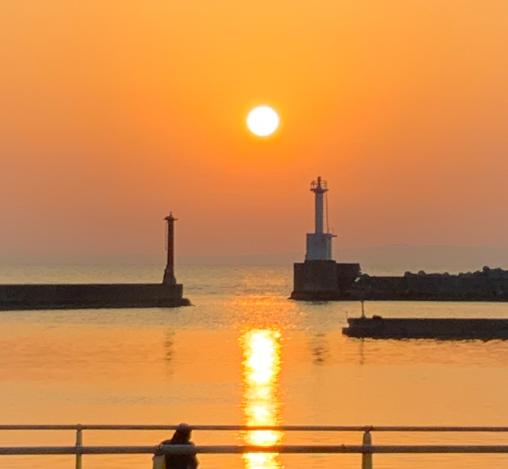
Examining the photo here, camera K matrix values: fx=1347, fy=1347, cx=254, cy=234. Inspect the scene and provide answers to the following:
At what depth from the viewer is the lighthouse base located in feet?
391

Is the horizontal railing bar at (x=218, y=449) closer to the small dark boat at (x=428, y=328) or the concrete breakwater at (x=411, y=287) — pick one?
the small dark boat at (x=428, y=328)

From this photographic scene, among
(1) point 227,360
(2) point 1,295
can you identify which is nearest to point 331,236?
(2) point 1,295

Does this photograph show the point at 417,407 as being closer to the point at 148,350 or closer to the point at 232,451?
the point at 148,350

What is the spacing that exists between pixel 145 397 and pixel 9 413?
7.81 meters

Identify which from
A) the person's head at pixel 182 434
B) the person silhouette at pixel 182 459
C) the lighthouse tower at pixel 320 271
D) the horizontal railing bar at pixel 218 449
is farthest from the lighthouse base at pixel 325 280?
the horizontal railing bar at pixel 218 449

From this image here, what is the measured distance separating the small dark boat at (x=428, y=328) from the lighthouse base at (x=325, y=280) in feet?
132

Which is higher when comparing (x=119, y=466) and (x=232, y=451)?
(x=232, y=451)

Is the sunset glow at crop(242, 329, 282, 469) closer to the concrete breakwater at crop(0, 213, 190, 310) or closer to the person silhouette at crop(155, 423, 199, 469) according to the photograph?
the person silhouette at crop(155, 423, 199, 469)

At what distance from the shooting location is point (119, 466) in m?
24.1

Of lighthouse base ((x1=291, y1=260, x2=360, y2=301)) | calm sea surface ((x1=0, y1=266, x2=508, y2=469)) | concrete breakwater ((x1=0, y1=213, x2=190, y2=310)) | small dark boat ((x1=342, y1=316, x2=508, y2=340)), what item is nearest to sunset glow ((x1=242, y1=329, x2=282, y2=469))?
calm sea surface ((x1=0, y1=266, x2=508, y2=469))

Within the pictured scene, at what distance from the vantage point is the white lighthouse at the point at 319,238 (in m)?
107

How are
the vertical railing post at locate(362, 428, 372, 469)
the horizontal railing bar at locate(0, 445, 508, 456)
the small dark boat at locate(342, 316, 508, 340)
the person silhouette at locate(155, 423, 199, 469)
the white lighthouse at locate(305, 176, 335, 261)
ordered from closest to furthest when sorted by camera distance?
the horizontal railing bar at locate(0, 445, 508, 456) < the vertical railing post at locate(362, 428, 372, 469) < the person silhouette at locate(155, 423, 199, 469) < the small dark boat at locate(342, 316, 508, 340) < the white lighthouse at locate(305, 176, 335, 261)

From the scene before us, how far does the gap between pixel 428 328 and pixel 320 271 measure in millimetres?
42066

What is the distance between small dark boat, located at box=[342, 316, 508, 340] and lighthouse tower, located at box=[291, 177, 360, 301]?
3008 centimetres
